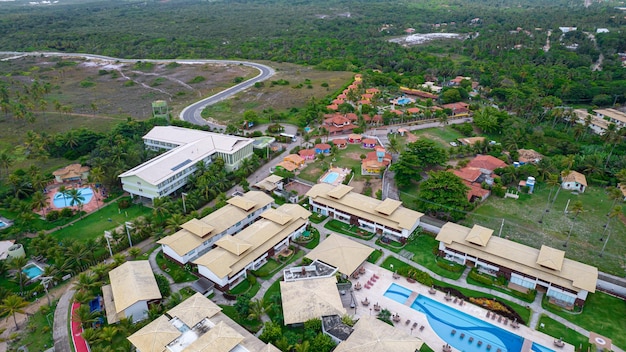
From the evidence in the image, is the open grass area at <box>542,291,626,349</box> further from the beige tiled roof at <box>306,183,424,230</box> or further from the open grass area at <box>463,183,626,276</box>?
the beige tiled roof at <box>306,183,424,230</box>

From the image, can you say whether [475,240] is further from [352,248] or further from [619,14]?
[619,14]

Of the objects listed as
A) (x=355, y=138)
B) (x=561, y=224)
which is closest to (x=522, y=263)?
(x=561, y=224)

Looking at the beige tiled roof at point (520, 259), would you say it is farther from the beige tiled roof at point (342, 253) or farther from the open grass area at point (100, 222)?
the open grass area at point (100, 222)

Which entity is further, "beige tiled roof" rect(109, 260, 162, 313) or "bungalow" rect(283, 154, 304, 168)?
"bungalow" rect(283, 154, 304, 168)

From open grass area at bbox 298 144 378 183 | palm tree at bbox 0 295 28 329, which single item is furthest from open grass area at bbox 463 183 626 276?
palm tree at bbox 0 295 28 329

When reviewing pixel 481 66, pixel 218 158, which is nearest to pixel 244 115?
pixel 218 158

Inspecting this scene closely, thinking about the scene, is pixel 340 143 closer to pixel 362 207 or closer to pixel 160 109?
pixel 362 207

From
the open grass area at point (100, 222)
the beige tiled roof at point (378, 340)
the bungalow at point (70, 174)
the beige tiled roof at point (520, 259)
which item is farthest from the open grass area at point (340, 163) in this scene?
the bungalow at point (70, 174)
